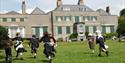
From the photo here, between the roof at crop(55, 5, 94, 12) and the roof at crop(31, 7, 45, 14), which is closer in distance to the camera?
the roof at crop(55, 5, 94, 12)

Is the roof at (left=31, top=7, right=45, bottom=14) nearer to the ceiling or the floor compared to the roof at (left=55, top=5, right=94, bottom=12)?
nearer to the floor

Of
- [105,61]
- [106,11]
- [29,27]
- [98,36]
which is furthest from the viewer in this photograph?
[106,11]

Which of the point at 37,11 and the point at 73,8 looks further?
the point at 37,11

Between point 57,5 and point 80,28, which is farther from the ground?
point 57,5

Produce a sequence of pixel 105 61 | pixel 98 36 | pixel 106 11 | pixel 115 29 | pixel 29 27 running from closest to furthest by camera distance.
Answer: pixel 105 61 → pixel 98 36 → pixel 29 27 → pixel 115 29 → pixel 106 11

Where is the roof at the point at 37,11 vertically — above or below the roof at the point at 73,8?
below

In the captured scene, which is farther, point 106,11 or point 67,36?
point 106,11

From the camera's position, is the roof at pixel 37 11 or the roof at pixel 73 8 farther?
the roof at pixel 37 11

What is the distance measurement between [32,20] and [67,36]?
31.6 feet

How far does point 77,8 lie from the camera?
9819 cm

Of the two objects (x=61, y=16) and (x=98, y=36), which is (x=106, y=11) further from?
(x=98, y=36)

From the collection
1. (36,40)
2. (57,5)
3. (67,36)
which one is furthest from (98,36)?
(57,5)

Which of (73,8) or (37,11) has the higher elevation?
(73,8)

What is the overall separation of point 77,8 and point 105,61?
255 feet
